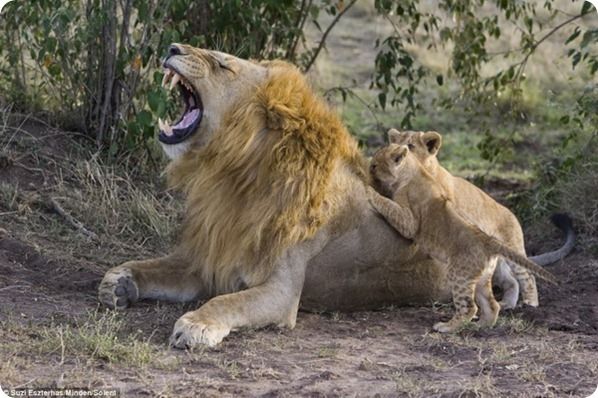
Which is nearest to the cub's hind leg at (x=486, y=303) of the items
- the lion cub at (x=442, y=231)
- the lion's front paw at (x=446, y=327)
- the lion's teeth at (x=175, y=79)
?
the lion cub at (x=442, y=231)

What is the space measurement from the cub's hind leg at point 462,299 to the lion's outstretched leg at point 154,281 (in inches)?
40.1

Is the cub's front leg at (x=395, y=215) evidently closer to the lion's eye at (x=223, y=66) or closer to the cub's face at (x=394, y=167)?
the cub's face at (x=394, y=167)

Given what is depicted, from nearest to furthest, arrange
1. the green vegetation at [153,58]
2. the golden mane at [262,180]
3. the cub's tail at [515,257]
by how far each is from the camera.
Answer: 1. the cub's tail at [515,257]
2. the golden mane at [262,180]
3. the green vegetation at [153,58]

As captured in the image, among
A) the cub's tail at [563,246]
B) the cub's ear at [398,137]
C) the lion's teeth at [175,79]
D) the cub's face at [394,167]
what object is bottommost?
the cub's tail at [563,246]

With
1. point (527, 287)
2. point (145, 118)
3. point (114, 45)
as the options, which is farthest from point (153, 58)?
point (527, 287)

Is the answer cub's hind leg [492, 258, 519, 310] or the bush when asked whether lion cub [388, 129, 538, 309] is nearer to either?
cub's hind leg [492, 258, 519, 310]

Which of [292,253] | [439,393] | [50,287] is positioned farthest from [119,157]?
[439,393]

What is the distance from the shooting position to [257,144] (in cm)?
498

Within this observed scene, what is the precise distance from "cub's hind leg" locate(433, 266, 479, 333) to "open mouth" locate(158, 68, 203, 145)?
1.16m

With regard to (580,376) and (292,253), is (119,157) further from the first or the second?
(580,376)

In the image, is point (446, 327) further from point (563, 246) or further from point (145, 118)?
point (145, 118)

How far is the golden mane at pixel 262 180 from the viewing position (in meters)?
4.92

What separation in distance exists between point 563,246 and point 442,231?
137cm

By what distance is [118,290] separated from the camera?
16.7 ft
